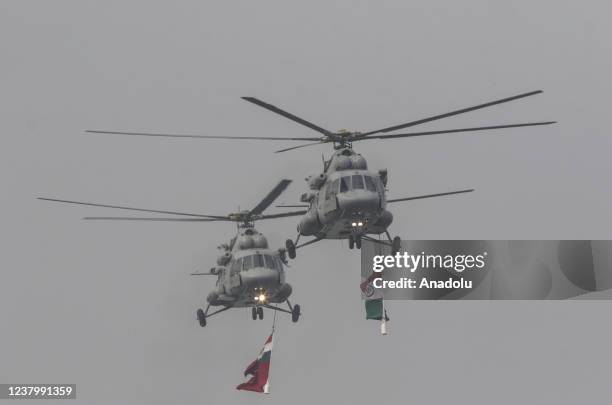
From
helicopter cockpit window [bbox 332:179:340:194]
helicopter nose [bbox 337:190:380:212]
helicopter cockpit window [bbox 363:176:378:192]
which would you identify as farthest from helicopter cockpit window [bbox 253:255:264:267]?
helicopter cockpit window [bbox 363:176:378:192]

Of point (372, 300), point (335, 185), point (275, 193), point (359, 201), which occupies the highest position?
point (275, 193)

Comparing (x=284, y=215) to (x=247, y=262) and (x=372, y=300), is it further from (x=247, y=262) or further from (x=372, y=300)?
(x=372, y=300)

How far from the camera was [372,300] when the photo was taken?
92.9 m

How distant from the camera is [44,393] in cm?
11194

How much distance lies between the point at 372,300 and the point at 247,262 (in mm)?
14639

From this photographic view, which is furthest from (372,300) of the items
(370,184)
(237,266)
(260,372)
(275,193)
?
(370,184)

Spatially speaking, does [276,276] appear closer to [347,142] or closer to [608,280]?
[347,142]

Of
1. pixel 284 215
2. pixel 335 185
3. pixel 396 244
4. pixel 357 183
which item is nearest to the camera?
pixel 357 183

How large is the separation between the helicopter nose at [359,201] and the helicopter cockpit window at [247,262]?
12.7 m

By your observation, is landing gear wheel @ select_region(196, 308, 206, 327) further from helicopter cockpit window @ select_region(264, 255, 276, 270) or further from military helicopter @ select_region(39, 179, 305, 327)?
helicopter cockpit window @ select_region(264, 255, 276, 270)

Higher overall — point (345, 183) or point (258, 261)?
point (345, 183)

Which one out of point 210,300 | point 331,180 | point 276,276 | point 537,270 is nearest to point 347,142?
point 331,180

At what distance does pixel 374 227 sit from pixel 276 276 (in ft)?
34.4

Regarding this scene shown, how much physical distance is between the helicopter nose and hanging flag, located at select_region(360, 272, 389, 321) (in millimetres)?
22081
